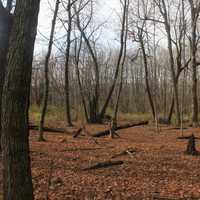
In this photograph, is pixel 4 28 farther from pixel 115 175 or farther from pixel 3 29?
pixel 115 175

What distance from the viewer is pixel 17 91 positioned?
4562 millimetres

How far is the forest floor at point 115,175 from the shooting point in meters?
6.61

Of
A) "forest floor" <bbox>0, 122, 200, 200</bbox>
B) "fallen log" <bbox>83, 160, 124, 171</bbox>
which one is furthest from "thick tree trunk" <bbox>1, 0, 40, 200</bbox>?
"fallen log" <bbox>83, 160, 124, 171</bbox>

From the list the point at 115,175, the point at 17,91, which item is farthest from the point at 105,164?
the point at 17,91

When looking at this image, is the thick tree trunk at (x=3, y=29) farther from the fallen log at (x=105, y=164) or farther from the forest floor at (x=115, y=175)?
the fallen log at (x=105, y=164)

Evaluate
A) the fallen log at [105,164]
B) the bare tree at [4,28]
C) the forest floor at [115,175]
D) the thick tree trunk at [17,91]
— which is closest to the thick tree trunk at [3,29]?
the bare tree at [4,28]

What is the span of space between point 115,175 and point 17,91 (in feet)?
13.7

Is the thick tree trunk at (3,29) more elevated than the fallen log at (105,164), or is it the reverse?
the thick tree trunk at (3,29)

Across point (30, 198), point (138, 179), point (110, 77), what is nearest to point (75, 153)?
point (138, 179)

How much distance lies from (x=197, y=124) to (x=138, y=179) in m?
18.1

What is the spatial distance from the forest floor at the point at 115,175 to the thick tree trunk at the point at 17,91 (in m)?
1.38

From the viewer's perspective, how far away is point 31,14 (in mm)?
4613

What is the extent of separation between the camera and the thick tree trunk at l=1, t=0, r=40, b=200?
15.0 ft

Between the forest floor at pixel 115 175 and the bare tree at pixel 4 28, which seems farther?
the bare tree at pixel 4 28
